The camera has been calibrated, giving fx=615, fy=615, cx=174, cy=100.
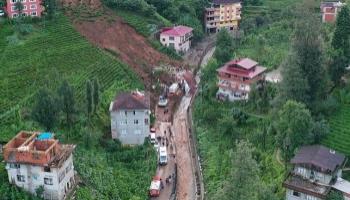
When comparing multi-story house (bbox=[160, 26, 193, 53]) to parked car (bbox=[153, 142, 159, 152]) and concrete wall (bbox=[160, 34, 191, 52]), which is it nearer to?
concrete wall (bbox=[160, 34, 191, 52])

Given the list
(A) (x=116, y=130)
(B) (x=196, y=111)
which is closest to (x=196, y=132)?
(B) (x=196, y=111)

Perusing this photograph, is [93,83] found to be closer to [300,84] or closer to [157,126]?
[157,126]

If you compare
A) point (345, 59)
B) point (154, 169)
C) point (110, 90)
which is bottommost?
point (154, 169)

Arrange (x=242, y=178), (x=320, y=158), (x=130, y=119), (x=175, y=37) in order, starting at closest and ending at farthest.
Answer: (x=242, y=178) → (x=320, y=158) → (x=130, y=119) → (x=175, y=37)

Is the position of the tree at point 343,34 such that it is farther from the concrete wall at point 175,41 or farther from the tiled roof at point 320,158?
the concrete wall at point 175,41

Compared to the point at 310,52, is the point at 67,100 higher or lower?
lower

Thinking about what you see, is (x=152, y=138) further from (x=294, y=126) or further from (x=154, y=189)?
(x=294, y=126)

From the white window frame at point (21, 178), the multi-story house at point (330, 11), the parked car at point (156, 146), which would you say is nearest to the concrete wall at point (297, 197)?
the parked car at point (156, 146)

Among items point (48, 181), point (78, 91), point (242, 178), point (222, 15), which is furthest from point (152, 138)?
point (222, 15)
